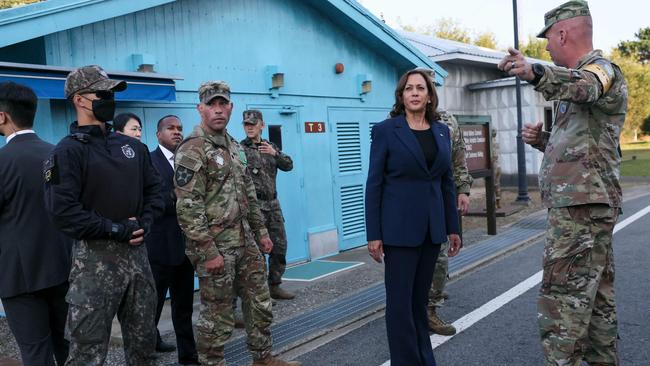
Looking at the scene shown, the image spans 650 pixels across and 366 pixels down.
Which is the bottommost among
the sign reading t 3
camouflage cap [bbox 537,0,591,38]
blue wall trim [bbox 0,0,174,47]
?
the sign reading t 3

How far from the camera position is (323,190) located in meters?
8.83

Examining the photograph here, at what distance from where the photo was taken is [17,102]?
353cm

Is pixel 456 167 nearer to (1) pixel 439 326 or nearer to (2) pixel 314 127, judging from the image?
(1) pixel 439 326

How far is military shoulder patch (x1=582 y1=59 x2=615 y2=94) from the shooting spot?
3.14 m

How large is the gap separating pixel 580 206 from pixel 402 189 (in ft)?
3.43

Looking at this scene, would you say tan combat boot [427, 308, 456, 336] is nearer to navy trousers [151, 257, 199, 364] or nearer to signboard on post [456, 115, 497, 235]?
navy trousers [151, 257, 199, 364]

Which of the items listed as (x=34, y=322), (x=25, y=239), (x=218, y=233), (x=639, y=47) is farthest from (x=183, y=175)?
(x=639, y=47)

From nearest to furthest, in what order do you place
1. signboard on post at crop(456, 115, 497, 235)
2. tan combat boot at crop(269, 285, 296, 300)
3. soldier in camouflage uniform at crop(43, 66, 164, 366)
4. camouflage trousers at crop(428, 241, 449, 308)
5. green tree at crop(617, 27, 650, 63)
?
soldier in camouflage uniform at crop(43, 66, 164, 366)
camouflage trousers at crop(428, 241, 449, 308)
tan combat boot at crop(269, 285, 296, 300)
signboard on post at crop(456, 115, 497, 235)
green tree at crop(617, 27, 650, 63)

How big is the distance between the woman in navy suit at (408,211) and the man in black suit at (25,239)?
2.00 meters

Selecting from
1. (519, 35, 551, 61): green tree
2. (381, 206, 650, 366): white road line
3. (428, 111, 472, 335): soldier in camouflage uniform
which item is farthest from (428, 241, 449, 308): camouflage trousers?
(519, 35, 551, 61): green tree

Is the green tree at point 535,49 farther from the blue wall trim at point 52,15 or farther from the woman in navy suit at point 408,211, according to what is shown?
the woman in navy suit at point 408,211

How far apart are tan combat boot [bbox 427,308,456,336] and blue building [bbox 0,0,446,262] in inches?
133

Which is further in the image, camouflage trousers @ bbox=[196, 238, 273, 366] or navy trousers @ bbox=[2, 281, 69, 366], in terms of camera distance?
camouflage trousers @ bbox=[196, 238, 273, 366]

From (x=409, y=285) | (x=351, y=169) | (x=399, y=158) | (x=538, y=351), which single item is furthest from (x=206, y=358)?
(x=351, y=169)
